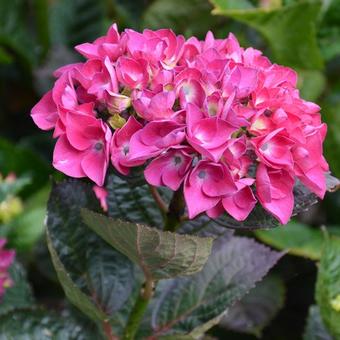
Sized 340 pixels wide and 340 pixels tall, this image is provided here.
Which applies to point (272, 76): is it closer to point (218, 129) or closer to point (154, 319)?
point (218, 129)

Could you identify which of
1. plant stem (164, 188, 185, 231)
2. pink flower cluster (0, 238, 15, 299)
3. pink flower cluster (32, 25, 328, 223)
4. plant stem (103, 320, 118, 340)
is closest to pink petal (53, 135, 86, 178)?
pink flower cluster (32, 25, 328, 223)

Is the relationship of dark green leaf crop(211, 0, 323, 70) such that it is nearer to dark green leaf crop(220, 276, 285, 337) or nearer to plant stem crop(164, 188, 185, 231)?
dark green leaf crop(220, 276, 285, 337)

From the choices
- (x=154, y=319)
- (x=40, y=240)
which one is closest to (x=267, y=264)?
(x=154, y=319)

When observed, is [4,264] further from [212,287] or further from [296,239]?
[296,239]

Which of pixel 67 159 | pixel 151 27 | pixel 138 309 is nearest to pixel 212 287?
pixel 138 309

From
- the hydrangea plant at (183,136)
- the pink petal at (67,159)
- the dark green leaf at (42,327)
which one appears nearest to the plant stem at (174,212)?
the hydrangea plant at (183,136)
